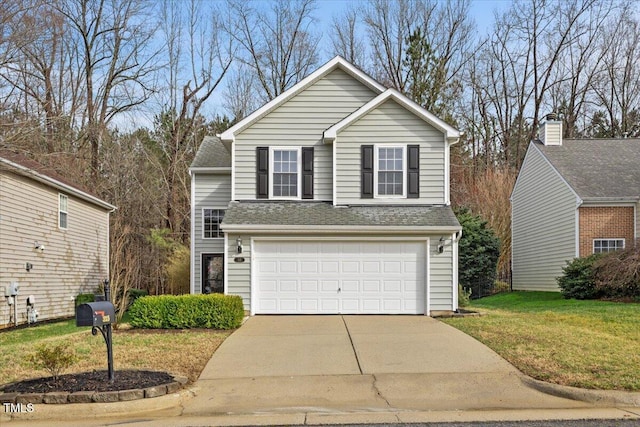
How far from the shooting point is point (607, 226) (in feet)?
75.0

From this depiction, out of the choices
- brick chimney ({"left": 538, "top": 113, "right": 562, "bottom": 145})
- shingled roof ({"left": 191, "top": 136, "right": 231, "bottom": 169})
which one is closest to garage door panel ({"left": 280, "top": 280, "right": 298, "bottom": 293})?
shingled roof ({"left": 191, "top": 136, "right": 231, "bottom": 169})

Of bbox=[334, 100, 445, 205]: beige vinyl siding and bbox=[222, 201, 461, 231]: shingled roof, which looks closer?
bbox=[222, 201, 461, 231]: shingled roof

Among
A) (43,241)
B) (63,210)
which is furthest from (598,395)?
(63,210)

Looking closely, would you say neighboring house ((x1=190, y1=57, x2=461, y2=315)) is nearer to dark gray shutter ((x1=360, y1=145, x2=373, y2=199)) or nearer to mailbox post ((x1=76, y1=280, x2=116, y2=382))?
dark gray shutter ((x1=360, y1=145, x2=373, y2=199))

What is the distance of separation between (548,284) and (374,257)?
1203 cm

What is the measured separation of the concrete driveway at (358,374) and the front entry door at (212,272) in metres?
6.74

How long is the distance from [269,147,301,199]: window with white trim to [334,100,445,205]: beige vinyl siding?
120 cm

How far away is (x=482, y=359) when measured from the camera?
35.9 feet

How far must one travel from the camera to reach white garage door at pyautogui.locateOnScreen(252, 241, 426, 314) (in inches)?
663

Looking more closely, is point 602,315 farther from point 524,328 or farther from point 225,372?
point 225,372

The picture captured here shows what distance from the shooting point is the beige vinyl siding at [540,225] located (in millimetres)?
24078

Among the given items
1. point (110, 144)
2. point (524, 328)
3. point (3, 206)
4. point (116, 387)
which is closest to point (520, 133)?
point (110, 144)

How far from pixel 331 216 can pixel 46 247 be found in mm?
10176

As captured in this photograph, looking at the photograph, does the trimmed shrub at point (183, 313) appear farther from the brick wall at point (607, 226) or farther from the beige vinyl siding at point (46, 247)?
the brick wall at point (607, 226)
